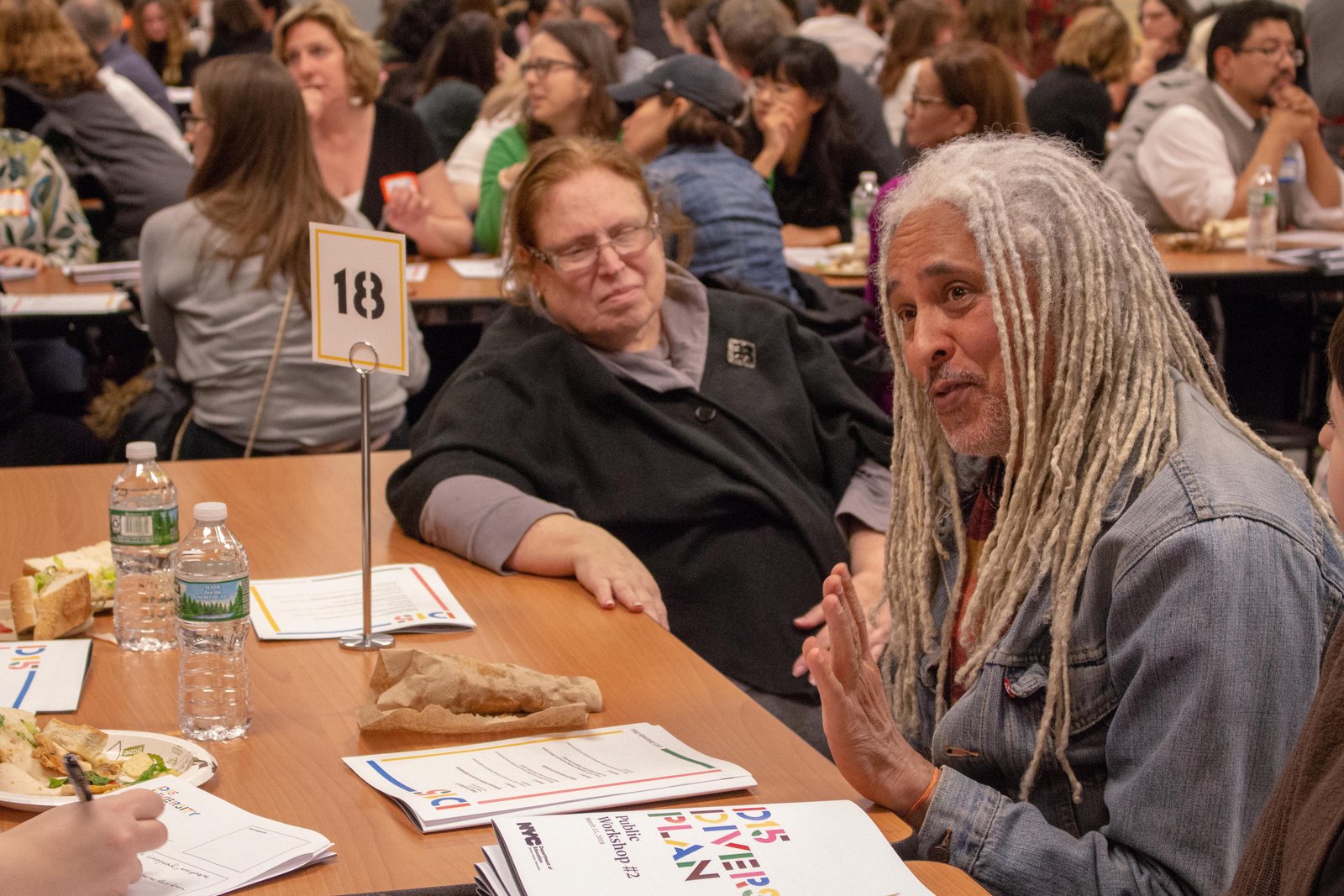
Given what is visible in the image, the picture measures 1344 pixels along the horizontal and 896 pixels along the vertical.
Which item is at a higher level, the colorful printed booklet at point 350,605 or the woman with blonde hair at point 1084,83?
the woman with blonde hair at point 1084,83

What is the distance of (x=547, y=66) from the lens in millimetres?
5004

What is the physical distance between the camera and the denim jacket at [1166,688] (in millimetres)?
1379

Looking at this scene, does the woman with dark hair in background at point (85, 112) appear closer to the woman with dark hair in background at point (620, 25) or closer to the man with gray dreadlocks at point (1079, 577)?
the woman with dark hair in background at point (620, 25)

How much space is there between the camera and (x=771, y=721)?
174cm

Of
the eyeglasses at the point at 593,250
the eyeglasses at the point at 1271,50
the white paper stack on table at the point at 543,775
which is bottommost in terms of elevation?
the white paper stack on table at the point at 543,775

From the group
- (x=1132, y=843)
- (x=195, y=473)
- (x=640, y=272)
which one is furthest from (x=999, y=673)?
(x=195, y=473)

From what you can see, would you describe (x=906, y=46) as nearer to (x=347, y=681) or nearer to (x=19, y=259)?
(x=19, y=259)

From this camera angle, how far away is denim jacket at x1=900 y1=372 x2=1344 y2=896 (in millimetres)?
1379

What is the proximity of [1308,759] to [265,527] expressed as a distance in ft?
5.71

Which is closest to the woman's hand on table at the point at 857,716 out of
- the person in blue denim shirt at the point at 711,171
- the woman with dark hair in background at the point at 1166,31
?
the person in blue denim shirt at the point at 711,171

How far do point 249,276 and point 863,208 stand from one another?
2.40 meters

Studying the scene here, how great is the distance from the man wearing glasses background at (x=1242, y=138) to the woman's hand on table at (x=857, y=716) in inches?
161

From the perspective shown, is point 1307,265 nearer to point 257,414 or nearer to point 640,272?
point 640,272

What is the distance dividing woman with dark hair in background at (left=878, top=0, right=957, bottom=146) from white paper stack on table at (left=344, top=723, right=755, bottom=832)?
572cm
